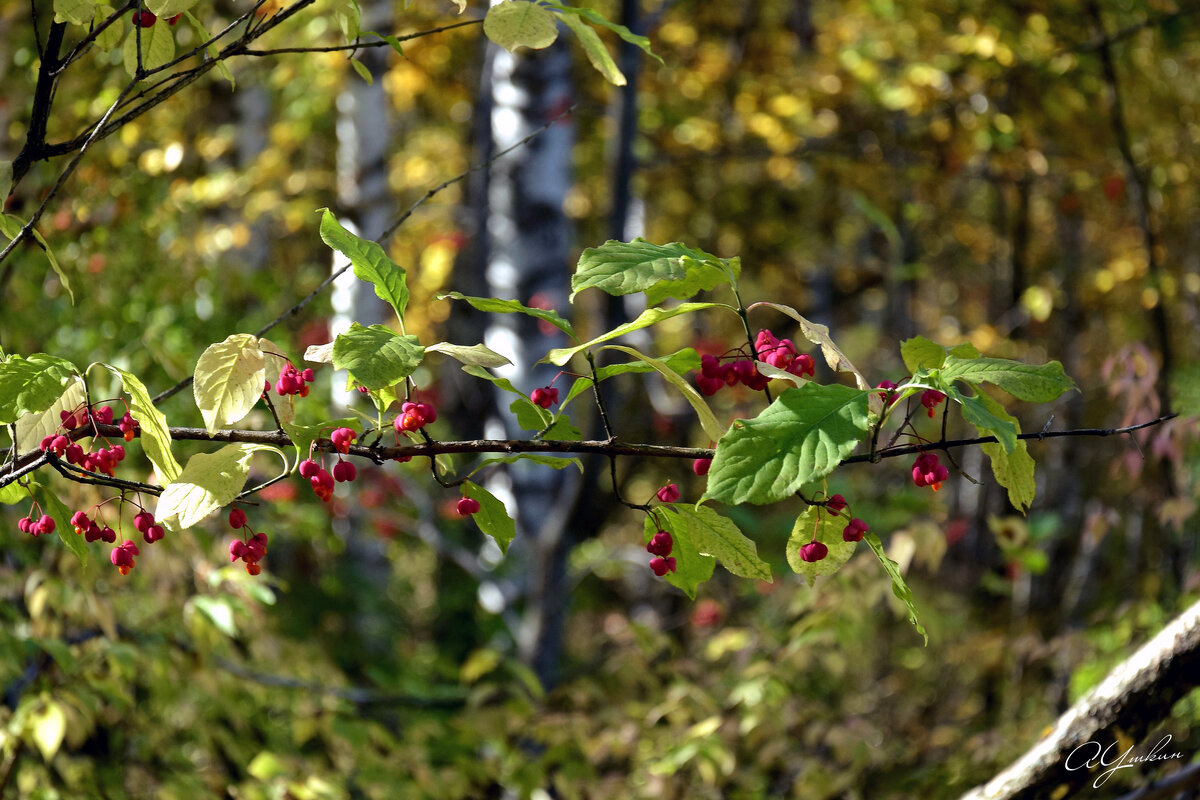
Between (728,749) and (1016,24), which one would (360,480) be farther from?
(1016,24)

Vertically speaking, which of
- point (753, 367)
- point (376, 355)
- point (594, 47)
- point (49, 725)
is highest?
point (594, 47)

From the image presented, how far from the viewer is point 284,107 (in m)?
8.27

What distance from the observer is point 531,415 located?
3.81 feet

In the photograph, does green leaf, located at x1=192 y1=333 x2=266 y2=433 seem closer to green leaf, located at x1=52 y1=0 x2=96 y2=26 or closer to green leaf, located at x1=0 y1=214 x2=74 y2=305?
green leaf, located at x1=0 y1=214 x2=74 y2=305

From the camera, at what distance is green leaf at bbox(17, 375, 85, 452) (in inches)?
42.6

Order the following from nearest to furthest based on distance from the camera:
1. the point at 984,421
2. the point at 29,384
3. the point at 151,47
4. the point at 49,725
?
the point at 984,421, the point at 29,384, the point at 151,47, the point at 49,725

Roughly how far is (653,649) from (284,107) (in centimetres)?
671

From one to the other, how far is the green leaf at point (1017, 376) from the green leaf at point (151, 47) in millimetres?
1149

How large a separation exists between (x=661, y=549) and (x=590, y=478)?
201 cm

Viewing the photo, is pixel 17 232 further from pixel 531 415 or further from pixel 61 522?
pixel 531 415

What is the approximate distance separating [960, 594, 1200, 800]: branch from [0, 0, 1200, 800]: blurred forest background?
27.1 inches

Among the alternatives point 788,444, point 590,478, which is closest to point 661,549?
point 788,444

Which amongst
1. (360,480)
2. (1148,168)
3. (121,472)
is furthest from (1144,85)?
(121,472)

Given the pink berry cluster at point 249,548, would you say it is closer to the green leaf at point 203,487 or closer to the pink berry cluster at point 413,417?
the green leaf at point 203,487
